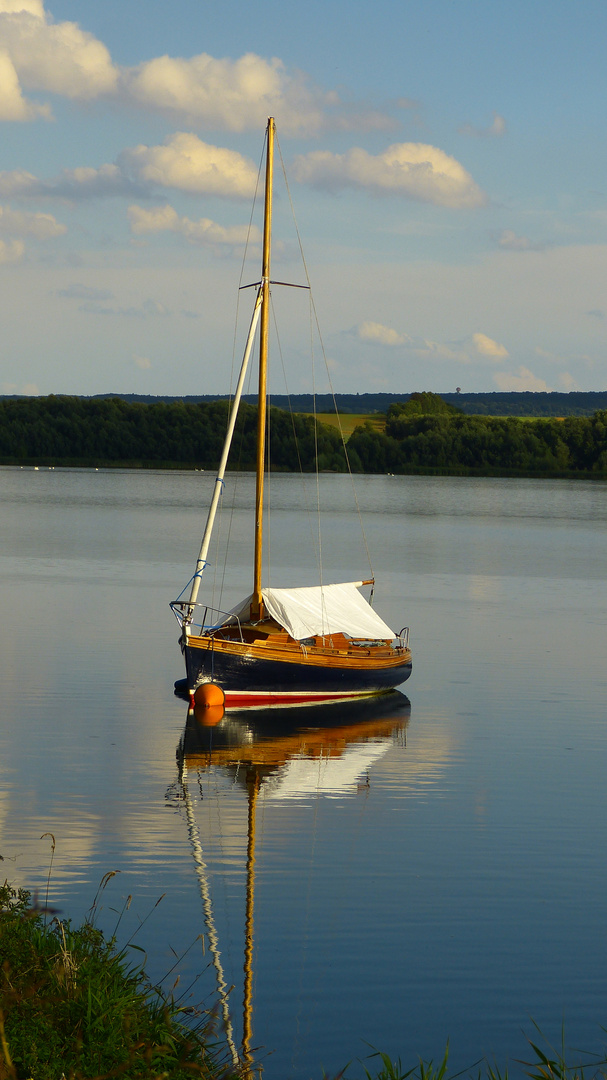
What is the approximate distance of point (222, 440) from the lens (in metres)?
183

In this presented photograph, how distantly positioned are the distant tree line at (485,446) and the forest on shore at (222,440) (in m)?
0.16

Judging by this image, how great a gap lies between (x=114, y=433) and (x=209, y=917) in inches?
7015

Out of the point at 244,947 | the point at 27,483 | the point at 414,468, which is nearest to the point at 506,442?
the point at 414,468

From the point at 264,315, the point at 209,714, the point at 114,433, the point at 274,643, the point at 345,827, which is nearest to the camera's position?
the point at 345,827

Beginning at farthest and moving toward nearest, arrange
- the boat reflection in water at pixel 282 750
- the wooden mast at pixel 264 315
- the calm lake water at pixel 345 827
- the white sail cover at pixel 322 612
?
the wooden mast at pixel 264 315 < the white sail cover at pixel 322 612 < the boat reflection in water at pixel 282 750 < the calm lake water at pixel 345 827

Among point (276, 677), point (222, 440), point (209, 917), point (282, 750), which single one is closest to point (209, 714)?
point (276, 677)

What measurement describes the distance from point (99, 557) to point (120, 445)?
134925mm

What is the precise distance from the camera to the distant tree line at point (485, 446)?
183750 millimetres

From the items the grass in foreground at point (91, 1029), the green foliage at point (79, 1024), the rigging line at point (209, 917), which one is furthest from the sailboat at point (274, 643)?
the green foliage at point (79, 1024)

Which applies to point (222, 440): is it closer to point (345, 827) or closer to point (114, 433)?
point (114, 433)

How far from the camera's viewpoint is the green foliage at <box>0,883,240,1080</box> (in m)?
7.52

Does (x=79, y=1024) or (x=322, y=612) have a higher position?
(x=322, y=612)

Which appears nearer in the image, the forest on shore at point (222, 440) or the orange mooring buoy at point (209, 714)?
the orange mooring buoy at point (209, 714)

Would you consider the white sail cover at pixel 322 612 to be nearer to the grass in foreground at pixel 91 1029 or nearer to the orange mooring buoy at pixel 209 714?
the orange mooring buoy at pixel 209 714
